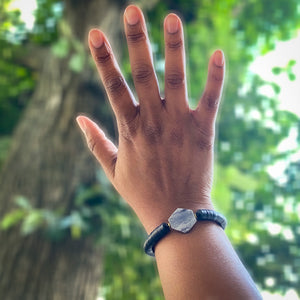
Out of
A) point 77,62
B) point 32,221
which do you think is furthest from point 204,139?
point 77,62

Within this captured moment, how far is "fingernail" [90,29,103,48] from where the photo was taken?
0.59 metres

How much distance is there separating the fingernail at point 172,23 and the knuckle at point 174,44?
17mm

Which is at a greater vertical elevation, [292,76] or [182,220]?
[182,220]

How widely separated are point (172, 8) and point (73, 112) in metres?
1.25

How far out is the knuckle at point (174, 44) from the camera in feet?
1.93

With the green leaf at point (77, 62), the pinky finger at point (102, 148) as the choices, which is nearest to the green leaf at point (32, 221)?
the green leaf at point (77, 62)

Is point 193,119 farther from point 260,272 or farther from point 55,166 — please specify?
point 260,272

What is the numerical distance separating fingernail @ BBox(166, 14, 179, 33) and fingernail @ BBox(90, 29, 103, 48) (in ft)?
0.35

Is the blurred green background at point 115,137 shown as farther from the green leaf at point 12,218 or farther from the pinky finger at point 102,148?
the pinky finger at point 102,148

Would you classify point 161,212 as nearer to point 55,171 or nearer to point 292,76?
point 55,171

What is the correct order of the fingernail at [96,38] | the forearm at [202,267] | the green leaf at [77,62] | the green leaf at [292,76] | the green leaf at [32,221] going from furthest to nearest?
the green leaf at [292,76] → the green leaf at [77,62] → the green leaf at [32,221] → the fingernail at [96,38] → the forearm at [202,267]

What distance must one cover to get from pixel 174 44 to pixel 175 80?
2.2 inches

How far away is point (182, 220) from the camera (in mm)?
553

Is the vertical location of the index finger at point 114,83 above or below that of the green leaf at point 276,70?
above
